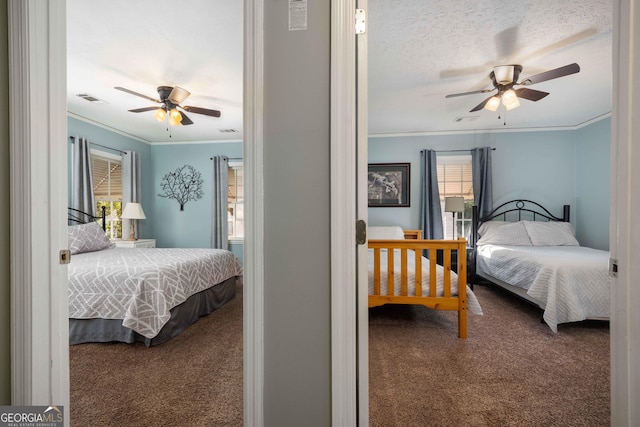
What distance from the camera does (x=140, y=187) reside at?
17.1ft

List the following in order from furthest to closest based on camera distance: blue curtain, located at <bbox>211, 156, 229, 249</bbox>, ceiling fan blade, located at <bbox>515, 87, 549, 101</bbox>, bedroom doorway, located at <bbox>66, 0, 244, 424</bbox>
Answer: blue curtain, located at <bbox>211, 156, 229, 249</bbox>, ceiling fan blade, located at <bbox>515, 87, 549, 101</bbox>, bedroom doorway, located at <bbox>66, 0, 244, 424</bbox>

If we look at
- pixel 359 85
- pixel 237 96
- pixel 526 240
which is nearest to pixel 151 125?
pixel 237 96

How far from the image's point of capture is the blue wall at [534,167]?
4398 millimetres

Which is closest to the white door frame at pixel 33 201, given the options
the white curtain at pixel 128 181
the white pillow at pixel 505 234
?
the white curtain at pixel 128 181

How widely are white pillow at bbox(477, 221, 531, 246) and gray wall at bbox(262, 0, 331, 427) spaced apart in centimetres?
418

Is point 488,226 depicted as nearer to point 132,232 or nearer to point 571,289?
point 571,289

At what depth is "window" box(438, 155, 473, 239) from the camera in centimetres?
498

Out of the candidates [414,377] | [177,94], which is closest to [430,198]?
[414,377]

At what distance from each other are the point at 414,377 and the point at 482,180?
3.75m

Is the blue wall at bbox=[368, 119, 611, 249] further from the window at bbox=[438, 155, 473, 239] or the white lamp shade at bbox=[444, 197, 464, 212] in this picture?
the white lamp shade at bbox=[444, 197, 464, 212]

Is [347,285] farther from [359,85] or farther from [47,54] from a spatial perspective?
[47,54]

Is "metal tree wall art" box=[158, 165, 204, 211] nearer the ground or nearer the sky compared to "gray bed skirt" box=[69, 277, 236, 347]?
nearer the sky

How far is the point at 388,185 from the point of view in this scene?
503cm

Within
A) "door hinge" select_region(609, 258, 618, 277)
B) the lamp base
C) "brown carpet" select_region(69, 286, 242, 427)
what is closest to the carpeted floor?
A: "brown carpet" select_region(69, 286, 242, 427)
